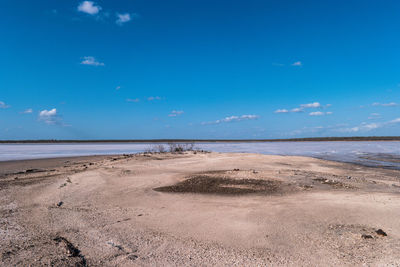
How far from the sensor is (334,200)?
5.11 metres

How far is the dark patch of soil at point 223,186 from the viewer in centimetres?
617

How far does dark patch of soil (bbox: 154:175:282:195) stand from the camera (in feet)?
20.2

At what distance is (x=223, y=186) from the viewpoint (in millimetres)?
6684

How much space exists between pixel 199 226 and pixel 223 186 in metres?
2.93

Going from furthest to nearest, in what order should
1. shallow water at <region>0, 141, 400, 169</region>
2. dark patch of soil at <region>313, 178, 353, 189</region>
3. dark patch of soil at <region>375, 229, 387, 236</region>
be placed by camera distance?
Result: shallow water at <region>0, 141, 400, 169</region>, dark patch of soil at <region>313, 178, 353, 189</region>, dark patch of soil at <region>375, 229, 387, 236</region>

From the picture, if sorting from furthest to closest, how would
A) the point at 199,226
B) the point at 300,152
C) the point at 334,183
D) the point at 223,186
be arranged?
the point at 300,152 < the point at 334,183 < the point at 223,186 < the point at 199,226

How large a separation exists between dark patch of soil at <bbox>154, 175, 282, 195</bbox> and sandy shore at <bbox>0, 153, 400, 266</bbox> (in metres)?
0.05

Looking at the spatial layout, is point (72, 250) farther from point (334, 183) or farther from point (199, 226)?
point (334, 183)

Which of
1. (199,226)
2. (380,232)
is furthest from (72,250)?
(380,232)

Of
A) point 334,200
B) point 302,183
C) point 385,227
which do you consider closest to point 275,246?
point 385,227

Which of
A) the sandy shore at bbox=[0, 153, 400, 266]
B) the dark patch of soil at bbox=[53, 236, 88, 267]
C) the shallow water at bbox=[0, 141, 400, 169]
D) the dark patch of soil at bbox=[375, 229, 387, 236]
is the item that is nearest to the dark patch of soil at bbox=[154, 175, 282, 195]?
the sandy shore at bbox=[0, 153, 400, 266]

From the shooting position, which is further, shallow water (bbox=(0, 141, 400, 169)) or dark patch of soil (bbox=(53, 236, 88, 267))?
shallow water (bbox=(0, 141, 400, 169))

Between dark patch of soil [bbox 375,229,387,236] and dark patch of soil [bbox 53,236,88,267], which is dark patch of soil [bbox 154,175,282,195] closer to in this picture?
dark patch of soil [bbox 375,229,387,236]

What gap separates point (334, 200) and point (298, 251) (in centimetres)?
255
